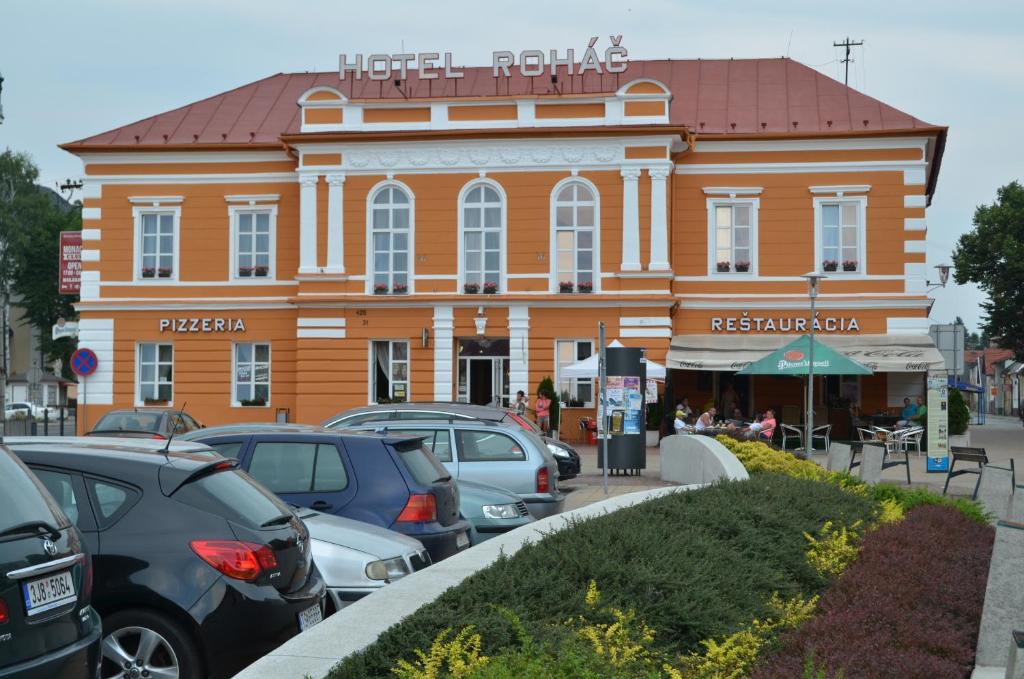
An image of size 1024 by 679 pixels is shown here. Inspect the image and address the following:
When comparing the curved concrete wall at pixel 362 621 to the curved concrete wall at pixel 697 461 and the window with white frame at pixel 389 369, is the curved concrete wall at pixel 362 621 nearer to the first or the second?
the curved concrete wall at pixel 697 461

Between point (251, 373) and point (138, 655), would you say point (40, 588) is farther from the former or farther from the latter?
point (251, 373)

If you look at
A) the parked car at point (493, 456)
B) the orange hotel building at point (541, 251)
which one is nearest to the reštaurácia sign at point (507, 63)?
the orange hotel building at point (541, 251)

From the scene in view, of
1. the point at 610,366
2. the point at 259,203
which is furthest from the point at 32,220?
the point at 610,366

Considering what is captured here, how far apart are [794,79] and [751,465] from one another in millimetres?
24183

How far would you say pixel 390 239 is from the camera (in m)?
37.4

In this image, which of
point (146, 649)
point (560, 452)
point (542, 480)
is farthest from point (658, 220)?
point (146, 649)

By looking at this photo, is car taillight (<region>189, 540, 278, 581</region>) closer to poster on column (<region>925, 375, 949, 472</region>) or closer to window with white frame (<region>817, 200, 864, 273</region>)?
poster on column (<region>925, 375, 949, 472</region>)

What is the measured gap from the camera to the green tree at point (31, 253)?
236 ft

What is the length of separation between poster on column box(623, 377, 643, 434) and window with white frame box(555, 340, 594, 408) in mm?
12219

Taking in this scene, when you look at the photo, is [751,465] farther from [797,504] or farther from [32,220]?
[32,220]

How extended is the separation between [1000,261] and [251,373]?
1304 inches

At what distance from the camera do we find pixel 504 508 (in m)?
13.3

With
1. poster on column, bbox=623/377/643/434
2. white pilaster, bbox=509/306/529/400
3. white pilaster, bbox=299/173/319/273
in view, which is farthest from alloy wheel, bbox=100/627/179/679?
white pilaster, bbox=299/173/319/273

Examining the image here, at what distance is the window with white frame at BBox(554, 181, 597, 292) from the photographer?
3666cm
